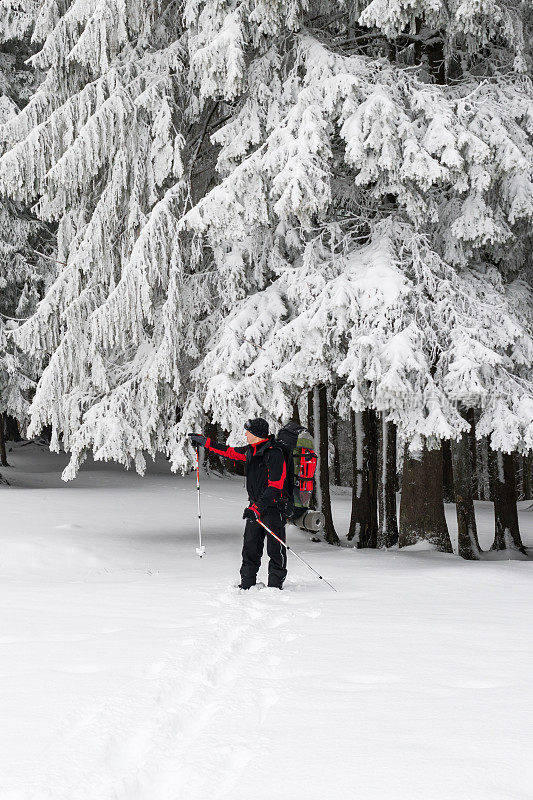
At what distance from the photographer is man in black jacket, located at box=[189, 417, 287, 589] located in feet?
26.8

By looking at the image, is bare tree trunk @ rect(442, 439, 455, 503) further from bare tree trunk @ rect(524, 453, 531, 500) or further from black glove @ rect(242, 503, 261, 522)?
black glove @ rect(242, 503, 261, 522)

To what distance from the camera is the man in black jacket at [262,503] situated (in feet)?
26.8

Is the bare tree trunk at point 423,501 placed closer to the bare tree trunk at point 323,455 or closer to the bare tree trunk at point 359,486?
the bare tree trunk at point 359,486

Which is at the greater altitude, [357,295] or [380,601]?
[357,295]

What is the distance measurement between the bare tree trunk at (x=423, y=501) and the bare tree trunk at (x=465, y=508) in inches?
87.4

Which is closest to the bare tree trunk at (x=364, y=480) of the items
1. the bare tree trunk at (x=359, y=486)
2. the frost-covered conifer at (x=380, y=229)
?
the bare tree trunk at (x=359, y=486)

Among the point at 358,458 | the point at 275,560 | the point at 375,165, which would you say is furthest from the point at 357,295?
the point at 358,458

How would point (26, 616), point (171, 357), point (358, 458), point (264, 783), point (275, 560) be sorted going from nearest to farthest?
1. point (264, 783)
2. point (26, 616)
3. point (275, 560)
4. point (171, 357)
5. point (358, 458)

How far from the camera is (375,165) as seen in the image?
31.4 feet

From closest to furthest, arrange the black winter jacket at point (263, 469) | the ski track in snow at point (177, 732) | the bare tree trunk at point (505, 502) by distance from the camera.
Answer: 1. the ski track in snow at point (177, 732)
2. the black winter jacket at point (263, 469)
3. the bare tree trunk at point (505, 502)

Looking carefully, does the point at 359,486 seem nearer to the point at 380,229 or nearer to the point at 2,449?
the point at 380,229

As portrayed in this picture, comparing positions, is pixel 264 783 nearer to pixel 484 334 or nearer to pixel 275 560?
pixel 275 560

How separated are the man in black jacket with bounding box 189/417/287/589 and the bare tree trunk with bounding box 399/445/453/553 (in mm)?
3451

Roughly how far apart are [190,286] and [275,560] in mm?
5031
